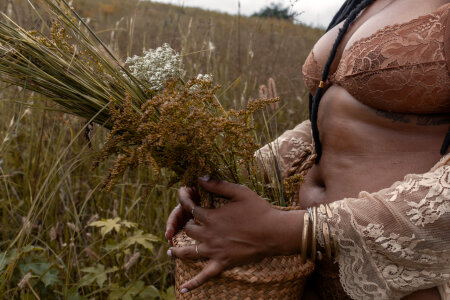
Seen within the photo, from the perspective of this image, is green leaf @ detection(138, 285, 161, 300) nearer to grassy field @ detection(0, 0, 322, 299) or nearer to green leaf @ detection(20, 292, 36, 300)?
A: grassy field @ detection(0, 0, 322, 299)

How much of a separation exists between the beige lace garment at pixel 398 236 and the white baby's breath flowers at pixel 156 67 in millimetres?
557

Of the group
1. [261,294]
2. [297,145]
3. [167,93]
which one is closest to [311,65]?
[297,145]

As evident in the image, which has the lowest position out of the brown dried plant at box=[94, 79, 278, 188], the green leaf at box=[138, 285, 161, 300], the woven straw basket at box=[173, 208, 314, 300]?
the green leaf at box=[138, 285, 161, 300]

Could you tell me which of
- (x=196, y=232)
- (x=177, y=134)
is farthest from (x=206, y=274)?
(x=177, y=134)

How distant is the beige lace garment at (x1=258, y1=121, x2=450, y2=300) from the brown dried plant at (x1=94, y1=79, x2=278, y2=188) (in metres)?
0.33

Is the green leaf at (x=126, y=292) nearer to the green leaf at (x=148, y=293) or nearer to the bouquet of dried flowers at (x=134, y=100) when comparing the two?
the green leaf at (x=148, y=293)

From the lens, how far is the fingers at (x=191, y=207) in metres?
1.18

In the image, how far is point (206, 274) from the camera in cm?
112

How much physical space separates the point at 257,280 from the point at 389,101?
2.06ft

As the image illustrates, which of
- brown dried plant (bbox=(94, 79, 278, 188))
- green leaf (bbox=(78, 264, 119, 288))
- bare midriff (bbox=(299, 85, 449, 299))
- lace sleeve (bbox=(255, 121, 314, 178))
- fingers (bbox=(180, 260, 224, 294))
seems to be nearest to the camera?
brown dried plant (bbox=(94, 79, 278, 188))

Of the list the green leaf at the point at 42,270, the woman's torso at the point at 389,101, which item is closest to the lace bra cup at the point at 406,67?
the woman's torso at the point at 389,101

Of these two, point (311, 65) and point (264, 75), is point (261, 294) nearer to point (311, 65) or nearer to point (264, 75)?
point (311, 65)

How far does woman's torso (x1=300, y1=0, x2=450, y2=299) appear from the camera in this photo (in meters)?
1.18

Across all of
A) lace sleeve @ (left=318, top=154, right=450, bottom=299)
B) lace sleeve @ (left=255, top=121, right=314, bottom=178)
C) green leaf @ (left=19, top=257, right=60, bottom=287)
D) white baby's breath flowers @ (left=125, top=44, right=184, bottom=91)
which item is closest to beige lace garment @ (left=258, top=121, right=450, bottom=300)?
lace sleeve @ (left=318, top=154, right=450, bottom=299)
